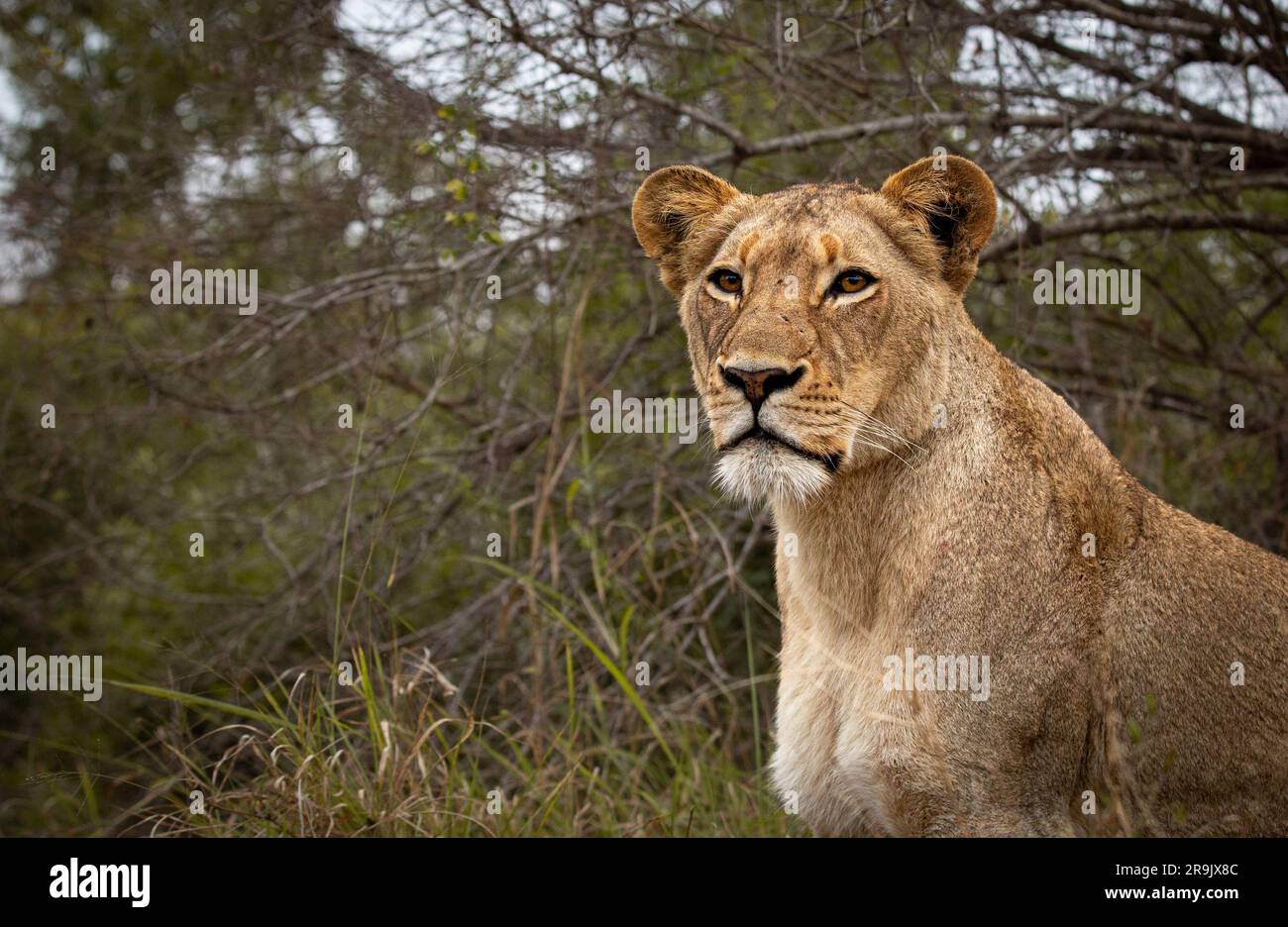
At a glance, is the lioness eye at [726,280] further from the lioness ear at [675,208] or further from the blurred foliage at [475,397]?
the blurred foliage at [475,397]

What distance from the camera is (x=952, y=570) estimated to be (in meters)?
3.59

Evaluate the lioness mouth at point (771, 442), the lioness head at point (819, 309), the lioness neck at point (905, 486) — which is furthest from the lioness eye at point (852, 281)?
the lioness mouth at point (771, 442)

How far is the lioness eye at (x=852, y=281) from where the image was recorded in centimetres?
375

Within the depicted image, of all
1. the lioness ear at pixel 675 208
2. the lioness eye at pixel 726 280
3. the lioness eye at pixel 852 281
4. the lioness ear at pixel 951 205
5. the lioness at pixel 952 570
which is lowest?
the lioness at pixel 952 570

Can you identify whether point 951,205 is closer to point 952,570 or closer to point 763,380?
point 763,380

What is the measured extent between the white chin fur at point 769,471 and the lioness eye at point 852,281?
60 centimetres

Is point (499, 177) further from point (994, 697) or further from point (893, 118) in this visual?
point (994, 697)

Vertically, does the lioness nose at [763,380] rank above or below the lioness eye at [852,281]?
below

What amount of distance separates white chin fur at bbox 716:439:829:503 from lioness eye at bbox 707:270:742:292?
69 cm

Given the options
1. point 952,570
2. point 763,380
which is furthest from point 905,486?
point 763,380

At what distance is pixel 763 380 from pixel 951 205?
0.97m

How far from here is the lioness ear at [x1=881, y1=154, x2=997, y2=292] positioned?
12.5 ft

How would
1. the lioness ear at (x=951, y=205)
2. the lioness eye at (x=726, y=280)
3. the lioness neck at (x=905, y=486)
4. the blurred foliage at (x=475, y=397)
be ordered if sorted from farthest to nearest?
the blurred foliage at (x=475, y=397)
the lioness eye at (x=726, y=280)
the lioness ear at (x=951, y=205)
the lioness neck at (x=905, y=486)

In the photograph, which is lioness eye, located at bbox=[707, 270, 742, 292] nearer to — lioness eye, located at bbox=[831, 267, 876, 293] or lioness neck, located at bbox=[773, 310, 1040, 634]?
lioness eye, located at bbox=[831, 267, 876, 293]
